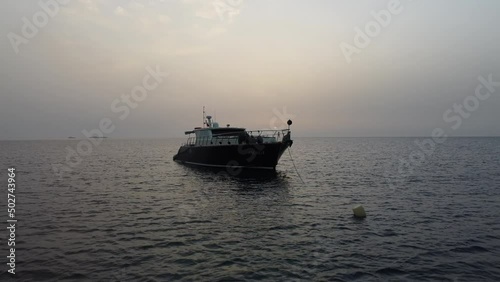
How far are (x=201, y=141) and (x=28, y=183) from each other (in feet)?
63.0

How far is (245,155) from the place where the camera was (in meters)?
33.2

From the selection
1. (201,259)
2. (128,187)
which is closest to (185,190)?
(128,187)

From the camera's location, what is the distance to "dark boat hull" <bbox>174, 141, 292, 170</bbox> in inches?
1268

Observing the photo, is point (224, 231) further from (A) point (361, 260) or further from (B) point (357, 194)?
(B) point (357, 194)

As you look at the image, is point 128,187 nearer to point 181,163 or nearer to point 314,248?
point 314,248

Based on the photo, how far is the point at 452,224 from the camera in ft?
47.6

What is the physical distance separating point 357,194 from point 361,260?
1330 centimetres

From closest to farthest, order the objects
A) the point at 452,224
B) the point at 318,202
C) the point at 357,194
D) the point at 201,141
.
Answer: the point at 452,224 → the point at 318,202 → the point at 357,194 → the point at 201,141

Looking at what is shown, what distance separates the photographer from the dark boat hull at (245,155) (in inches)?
1268

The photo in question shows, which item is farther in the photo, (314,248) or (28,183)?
(28,183)

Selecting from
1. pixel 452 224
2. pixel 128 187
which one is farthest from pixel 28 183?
pixel 452 224

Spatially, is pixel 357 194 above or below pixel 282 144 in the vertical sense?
below

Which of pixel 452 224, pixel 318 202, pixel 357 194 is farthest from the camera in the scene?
pixel 357 194

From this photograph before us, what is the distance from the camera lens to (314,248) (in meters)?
11.1
